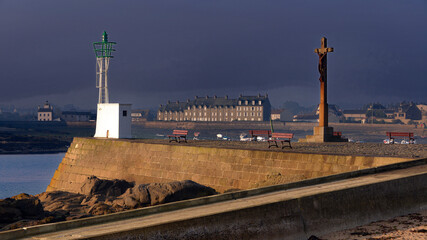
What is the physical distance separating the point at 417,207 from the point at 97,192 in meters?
14.9

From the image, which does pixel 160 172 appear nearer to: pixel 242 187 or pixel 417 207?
pixel 242 187

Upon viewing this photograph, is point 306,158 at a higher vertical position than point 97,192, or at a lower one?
higher

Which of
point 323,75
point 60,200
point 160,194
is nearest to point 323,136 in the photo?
point 323,75

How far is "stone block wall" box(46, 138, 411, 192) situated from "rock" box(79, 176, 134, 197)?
0.80m

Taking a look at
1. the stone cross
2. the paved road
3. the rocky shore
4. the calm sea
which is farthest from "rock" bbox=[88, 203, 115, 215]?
the calm sea

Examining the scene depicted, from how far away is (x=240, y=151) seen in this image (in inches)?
720

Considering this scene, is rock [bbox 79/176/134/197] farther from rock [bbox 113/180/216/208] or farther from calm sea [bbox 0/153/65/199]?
calm sea [bbox 0/153/65/199]

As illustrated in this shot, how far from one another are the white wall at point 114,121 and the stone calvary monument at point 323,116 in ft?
36.5

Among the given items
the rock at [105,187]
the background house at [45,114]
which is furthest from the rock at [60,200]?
the background house at [45,114]

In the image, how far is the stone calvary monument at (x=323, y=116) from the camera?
2608 centimetres

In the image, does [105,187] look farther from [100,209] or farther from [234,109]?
[234,109]

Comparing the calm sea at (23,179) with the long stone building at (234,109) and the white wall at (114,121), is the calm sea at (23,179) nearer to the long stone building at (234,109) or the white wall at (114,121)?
the white wall at (114,121)

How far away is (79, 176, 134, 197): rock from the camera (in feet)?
71.2

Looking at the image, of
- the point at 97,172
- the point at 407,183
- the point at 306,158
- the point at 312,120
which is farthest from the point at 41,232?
the point at 312,120
